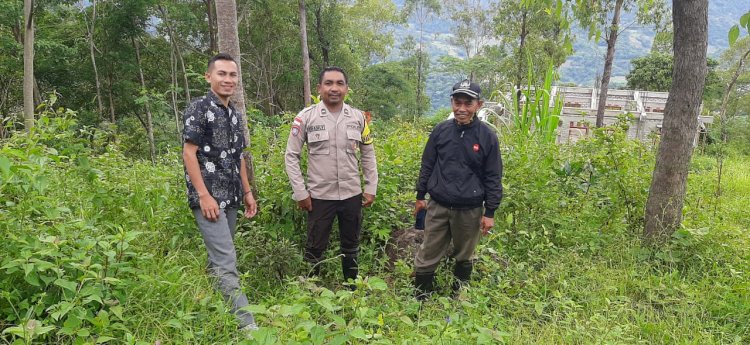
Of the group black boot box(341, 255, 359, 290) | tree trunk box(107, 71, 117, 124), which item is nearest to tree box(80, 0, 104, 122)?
tree trunk box(107, 71, 117, 124)

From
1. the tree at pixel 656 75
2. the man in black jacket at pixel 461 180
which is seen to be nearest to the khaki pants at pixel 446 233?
the man in black jacket at pixel 461 180

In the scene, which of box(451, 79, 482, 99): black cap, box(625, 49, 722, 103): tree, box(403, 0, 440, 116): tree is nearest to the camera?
box(451, 79, 482, 99): black cap

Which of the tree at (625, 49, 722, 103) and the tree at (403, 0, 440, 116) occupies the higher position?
the tree at (403, 0, 440, 116)

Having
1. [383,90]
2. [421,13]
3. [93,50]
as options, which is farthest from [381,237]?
[421,13]

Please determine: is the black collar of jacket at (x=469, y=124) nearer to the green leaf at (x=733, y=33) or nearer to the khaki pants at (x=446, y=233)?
the khaki pants at (x=446, y=233)

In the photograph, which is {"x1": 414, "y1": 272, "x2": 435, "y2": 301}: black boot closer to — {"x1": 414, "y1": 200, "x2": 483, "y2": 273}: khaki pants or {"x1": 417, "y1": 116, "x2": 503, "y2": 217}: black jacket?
{"x1": 414, "y1": 200, "x2": 483, "y2": 273}: khaki pants

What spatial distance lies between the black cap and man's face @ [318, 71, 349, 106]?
748 millimetres

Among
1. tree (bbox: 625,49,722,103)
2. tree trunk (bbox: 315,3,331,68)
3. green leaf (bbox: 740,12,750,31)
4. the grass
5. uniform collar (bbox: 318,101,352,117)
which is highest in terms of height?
tree trunk (bbox: 315,3,331,68)

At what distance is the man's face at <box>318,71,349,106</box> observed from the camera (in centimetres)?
305

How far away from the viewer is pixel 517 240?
12.4ft

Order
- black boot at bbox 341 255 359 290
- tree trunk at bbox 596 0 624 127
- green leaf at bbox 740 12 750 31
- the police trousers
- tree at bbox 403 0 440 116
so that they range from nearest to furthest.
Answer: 1. green leaf at bbox 740 12 750 31
2. the police trousers
3. black boot at bbox 341 255 359 290
4. tree trunk at bbox 596 0 624 127
5. tree at bbox 403 0 440 116

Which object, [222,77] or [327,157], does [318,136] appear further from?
[222,77]

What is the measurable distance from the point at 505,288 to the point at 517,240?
2.18 feet

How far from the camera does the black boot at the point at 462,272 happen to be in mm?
3253
